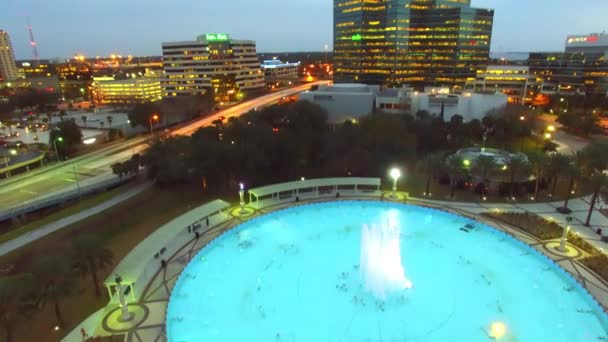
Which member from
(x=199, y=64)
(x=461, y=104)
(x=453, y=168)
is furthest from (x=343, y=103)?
(x=199, y=64)

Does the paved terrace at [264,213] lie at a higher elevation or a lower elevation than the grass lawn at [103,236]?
higher

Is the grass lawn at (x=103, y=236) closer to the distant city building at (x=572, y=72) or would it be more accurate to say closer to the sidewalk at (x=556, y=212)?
the sidewalk at (x=556, y=212)

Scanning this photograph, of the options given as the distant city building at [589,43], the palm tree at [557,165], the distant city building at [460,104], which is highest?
the distant city building at [589,43]

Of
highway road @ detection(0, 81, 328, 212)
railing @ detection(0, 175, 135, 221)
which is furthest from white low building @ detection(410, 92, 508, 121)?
railing @ detection(0, 175, 135, 221)

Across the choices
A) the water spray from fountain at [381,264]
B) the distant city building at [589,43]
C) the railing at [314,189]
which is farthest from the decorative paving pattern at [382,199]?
the distant city building at [589,43]

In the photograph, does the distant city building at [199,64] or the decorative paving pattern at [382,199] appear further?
the distant city building at [199,64]

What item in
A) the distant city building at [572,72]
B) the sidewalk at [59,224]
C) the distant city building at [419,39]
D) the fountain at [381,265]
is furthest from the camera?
the distant city building at [419,39]

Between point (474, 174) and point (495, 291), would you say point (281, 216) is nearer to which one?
point (495, 291)
